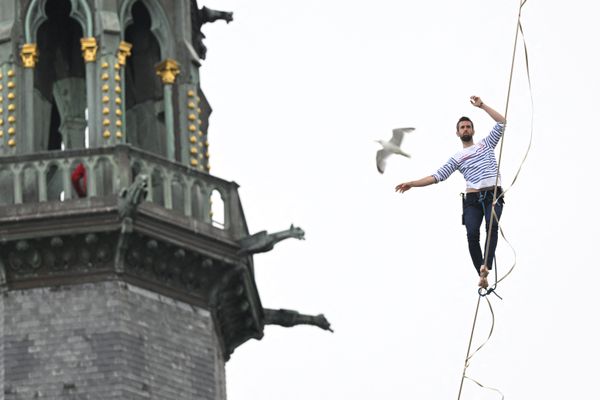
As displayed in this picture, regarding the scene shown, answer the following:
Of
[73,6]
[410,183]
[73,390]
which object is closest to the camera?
[410,183]

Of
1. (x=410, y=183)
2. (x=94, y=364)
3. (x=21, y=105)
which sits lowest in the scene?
(x=410, y=183)

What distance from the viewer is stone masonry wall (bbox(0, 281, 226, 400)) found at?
2208 inches

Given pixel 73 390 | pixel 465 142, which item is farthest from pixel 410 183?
pixel 73 390

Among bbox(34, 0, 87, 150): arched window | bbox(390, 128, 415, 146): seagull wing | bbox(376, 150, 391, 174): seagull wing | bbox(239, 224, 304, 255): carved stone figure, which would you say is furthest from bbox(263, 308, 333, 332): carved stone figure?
bbox(376, 150, 391, 174): seagull wing

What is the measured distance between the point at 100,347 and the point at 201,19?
8293 millimetres

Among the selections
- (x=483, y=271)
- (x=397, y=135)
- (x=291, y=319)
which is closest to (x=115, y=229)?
(x=291, y=319)

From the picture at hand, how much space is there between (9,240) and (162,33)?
17.6ft

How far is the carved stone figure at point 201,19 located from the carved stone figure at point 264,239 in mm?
5086

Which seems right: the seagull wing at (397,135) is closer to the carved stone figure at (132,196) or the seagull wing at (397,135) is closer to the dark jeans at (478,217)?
the dark jeans at (478,217)

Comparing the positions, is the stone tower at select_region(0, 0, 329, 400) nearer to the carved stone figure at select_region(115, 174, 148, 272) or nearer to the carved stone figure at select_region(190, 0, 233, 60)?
the carved stone figure at select_region(115, 174, 148, 272)

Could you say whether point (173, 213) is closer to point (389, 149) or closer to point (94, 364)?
point (94, 364)

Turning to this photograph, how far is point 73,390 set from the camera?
184 ft

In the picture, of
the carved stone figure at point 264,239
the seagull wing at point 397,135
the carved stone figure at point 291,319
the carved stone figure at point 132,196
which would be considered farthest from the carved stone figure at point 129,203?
the seagull wing at point 397,135

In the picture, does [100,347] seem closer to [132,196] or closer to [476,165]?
[132,196]
